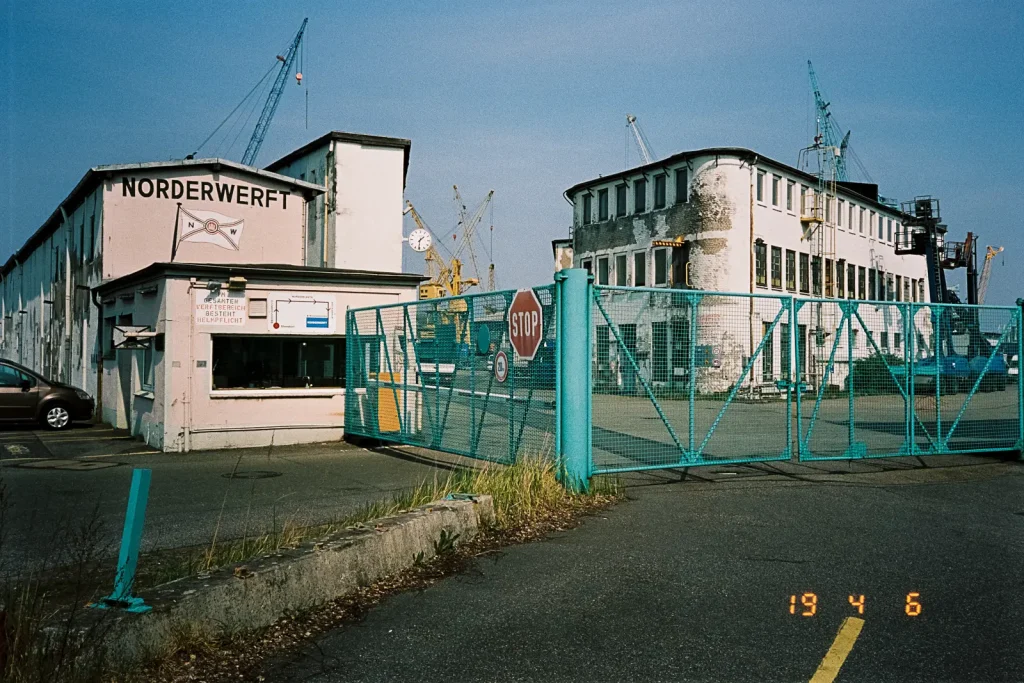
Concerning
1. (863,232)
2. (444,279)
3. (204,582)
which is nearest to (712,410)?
(204,582)

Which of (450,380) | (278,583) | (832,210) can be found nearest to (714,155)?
(832,210)

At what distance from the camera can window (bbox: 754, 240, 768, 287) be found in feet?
138

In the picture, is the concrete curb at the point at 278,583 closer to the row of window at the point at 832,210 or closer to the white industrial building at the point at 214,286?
the white industrial building at the point at 214,286

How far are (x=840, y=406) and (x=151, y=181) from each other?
20.8 meters

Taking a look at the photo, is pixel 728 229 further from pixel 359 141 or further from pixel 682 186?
pixel 359 141

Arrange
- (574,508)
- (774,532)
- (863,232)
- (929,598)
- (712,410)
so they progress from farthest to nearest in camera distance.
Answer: (863,232)
(712,410)
(574,508)
(774,532)
(929,598)

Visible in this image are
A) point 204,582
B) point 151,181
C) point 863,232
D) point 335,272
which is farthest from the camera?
point 863,232

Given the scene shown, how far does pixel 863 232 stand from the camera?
169ft

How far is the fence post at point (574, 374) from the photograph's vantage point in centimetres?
987

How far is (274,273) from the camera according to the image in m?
16.1

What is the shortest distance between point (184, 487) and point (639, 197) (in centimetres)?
3756

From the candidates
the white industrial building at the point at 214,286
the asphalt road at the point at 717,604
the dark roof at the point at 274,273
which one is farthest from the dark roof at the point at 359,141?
the asphalt road at the point at 717,604

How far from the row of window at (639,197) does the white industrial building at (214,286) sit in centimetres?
1267

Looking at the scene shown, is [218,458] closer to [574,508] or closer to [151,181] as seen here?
[574,508]
